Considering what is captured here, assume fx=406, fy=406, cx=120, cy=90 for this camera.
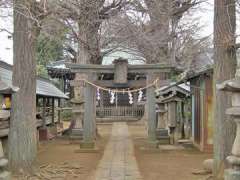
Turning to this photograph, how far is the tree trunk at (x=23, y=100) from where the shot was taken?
912cm

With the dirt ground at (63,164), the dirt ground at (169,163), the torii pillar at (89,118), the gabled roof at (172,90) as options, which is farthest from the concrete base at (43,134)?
the gabled roof at (172,90)

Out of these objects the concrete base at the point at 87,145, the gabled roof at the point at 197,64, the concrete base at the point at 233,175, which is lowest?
the concrete base at the point at 87,145

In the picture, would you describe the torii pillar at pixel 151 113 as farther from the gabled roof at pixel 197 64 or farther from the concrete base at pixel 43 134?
the concrete base at pixel 43 134

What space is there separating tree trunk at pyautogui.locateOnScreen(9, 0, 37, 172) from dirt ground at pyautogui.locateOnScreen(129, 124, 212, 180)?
2.78 m

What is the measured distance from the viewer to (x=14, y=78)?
30.5 feet

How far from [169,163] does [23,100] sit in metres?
4.50

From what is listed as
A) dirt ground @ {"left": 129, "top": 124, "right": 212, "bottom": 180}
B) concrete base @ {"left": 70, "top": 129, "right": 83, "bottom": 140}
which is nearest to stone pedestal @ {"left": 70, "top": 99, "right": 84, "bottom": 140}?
concrete base @ {"left": 70, "top": 129, "right": 83, "bottom": 140}

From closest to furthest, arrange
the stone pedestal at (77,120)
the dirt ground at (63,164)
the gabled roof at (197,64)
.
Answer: the dirt ground at (63,164) < the gabled roof at (197,64) < the stone pedestal at (77,120)

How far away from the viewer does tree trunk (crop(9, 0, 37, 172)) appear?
912cm

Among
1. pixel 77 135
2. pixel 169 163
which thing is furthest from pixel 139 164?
pixel 77 135

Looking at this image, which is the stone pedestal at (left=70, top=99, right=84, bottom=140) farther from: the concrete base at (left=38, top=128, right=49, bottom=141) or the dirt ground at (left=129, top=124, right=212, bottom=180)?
the dirt ground at (left=129, top=124, right=212, bottom=180)

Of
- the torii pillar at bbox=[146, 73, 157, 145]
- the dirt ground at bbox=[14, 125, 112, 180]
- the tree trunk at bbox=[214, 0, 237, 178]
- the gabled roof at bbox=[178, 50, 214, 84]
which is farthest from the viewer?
the gabled roof at bbox=[178, 50, 214, 84]

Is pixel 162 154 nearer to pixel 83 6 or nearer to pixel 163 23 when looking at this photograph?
pixel 83 6

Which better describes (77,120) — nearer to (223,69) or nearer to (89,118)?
(89,118)
